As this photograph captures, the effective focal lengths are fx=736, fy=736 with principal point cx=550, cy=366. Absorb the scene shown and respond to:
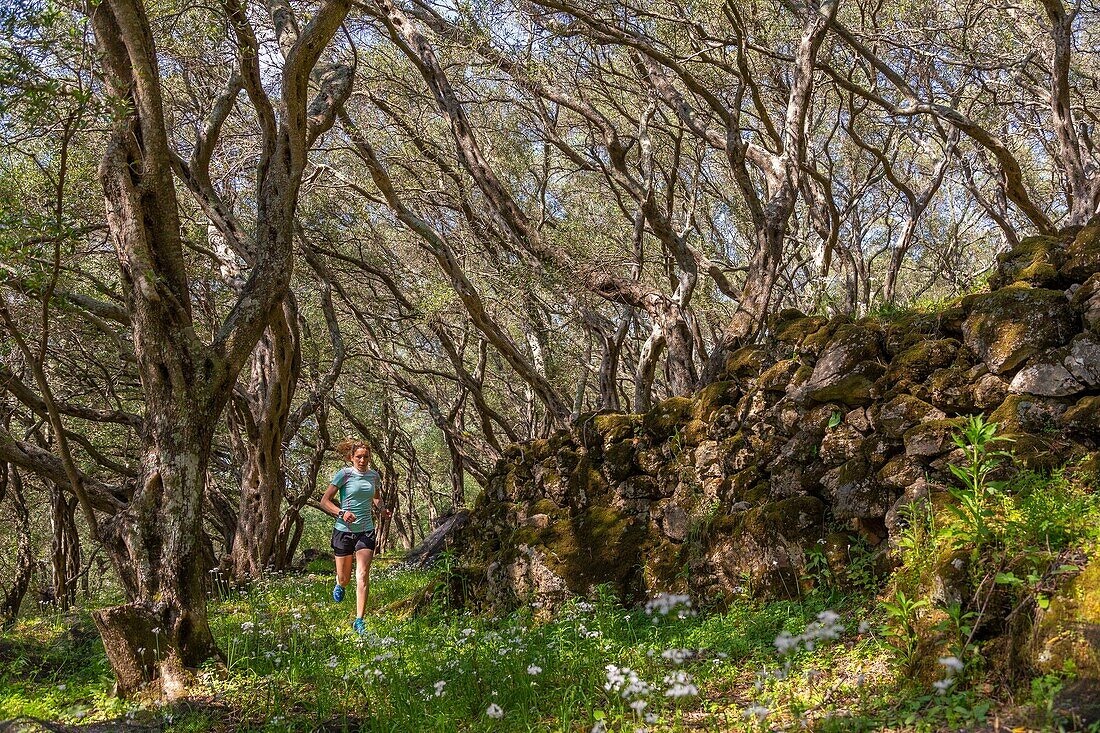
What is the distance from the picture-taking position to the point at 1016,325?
4.97 metres

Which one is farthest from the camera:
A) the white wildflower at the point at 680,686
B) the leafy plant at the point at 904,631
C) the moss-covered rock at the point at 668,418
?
the moss-covered rock at the point at 668,418

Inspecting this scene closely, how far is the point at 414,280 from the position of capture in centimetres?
1627

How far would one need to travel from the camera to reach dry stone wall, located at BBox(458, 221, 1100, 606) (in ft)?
15.7

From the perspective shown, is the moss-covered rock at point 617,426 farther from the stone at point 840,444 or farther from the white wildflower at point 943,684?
the white wildflower at point 943,684

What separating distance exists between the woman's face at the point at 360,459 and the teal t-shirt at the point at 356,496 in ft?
0.28

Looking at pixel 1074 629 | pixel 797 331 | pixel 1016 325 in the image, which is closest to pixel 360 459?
pixel 797 331

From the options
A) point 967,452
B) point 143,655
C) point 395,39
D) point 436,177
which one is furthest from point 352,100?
point 967,452

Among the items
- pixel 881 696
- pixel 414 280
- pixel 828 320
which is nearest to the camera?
pixel 881 696

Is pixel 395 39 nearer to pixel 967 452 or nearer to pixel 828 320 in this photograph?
pixel 828 320

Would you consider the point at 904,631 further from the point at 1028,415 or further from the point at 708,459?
the point at 708,459

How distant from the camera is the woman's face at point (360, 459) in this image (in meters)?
7.32

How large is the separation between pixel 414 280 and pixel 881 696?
45.9 ft

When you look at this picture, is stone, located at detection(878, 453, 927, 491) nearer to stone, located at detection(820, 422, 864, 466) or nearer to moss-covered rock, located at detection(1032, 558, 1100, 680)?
stone, located at detection(820, 422, 864, 466)

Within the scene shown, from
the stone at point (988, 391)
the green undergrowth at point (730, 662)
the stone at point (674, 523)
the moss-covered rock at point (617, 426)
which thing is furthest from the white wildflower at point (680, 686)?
the moss-covered rock at point (617, 426)
